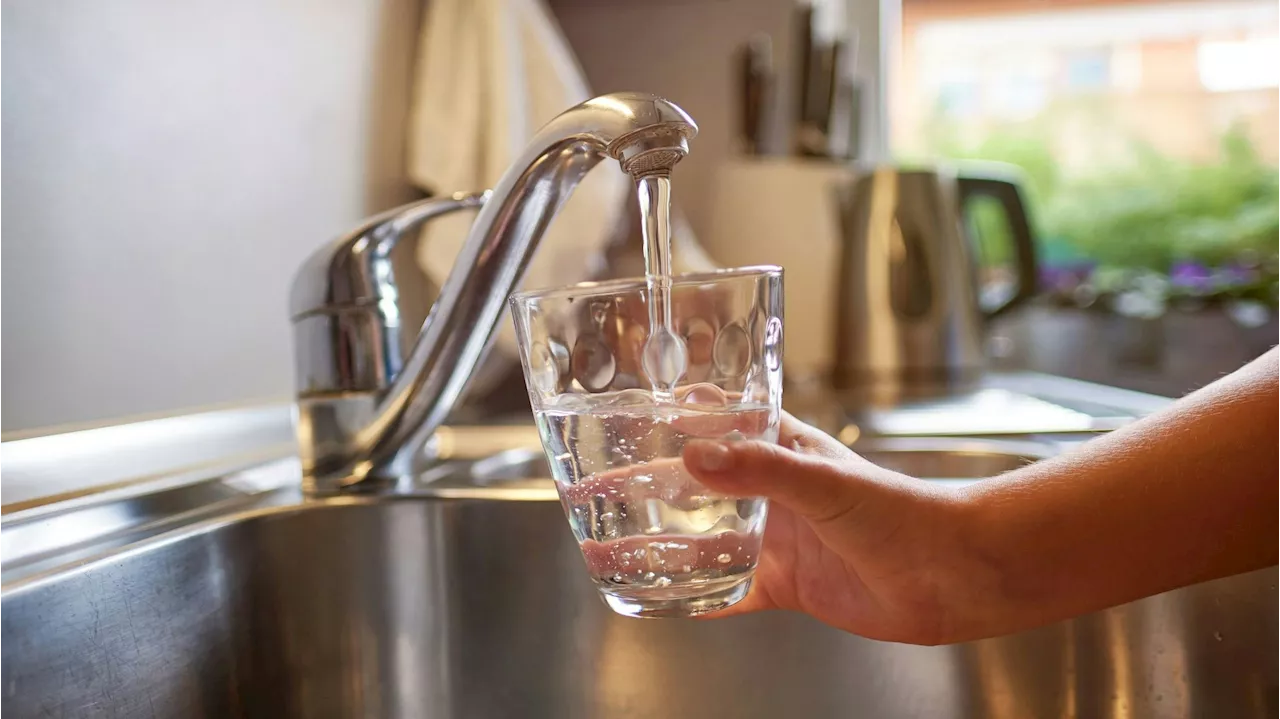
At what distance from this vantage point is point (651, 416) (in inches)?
13.3

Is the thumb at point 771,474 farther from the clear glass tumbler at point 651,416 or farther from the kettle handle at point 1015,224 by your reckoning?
the kettle handle at point 1015,224

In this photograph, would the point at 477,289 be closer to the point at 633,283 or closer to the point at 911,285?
the point at 633,283

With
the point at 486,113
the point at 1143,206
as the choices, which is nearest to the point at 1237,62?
the point at 1143,206

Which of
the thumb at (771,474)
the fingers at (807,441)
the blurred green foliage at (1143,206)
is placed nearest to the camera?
the thumb at (771,474)

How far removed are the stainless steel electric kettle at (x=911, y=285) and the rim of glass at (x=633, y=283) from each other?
855 millimetres

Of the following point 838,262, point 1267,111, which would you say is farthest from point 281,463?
point 1267,111

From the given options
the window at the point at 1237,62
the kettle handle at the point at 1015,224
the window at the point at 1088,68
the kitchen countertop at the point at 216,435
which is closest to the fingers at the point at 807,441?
the kitchen countertop at the point at 216,435

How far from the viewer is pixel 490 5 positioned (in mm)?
933

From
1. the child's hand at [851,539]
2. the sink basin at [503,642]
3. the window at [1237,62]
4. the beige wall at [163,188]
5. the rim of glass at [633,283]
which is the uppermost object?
the window at [1237,62]

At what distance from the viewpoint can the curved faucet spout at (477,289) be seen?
0.37 metres

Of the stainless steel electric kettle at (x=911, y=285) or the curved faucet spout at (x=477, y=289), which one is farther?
the stainless steel electric kettle at (x=911, y=285)

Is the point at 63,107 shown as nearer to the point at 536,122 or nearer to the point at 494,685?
the point at 494,685

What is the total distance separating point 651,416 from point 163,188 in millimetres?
416

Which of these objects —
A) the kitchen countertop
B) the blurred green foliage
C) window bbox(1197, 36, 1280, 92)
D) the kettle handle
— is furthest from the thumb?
window bbox(1197, 36, 1280, 92)
